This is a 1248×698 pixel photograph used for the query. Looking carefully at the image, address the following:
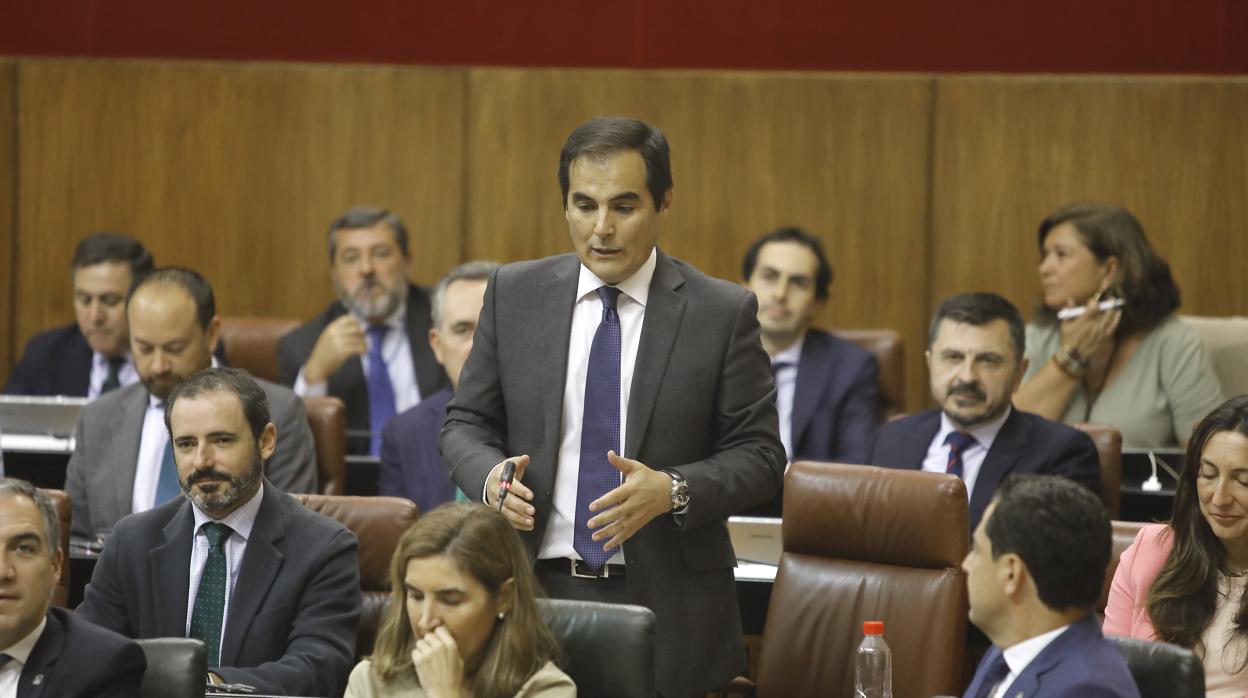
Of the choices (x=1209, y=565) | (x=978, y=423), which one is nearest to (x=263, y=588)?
(x=1209, y=565)

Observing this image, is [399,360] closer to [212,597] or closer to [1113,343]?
[1113,343]

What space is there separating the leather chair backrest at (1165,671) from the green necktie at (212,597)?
1736mm

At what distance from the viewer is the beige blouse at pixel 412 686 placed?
2553mm

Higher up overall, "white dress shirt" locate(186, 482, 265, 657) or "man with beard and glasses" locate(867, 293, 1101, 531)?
"man with beard and glasses" locate(867, 293, 1101, 531)

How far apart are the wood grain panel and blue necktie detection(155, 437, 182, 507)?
2502 mm

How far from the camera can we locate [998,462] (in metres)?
4.17

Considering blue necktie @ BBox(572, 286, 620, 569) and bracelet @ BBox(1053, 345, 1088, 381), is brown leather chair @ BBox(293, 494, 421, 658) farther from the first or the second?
bracelet @ BBox(1053, 345, 1088, 381)

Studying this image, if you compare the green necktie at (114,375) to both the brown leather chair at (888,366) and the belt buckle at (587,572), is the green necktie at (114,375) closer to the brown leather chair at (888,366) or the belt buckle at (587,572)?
the brown leather chair at (888,366)

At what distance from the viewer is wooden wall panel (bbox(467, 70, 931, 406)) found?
6.45m

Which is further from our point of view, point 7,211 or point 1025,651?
point 7,211

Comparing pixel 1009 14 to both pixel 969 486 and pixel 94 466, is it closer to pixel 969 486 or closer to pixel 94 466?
pixel 969 486

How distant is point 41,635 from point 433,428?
205 cm

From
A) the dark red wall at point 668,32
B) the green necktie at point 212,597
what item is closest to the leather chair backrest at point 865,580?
the green necktie at point 212,597

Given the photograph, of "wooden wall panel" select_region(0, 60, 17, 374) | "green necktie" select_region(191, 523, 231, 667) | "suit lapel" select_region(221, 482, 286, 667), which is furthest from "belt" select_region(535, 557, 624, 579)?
"wooden wall panel" select_region(0, 60, 17, 374)
